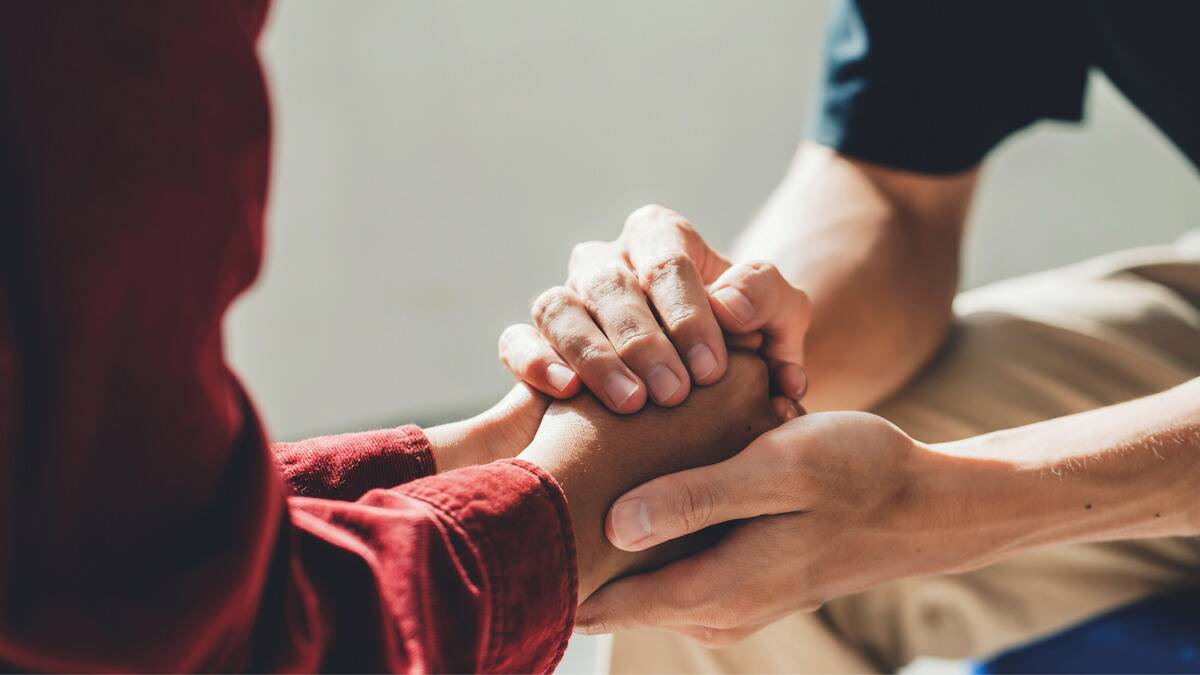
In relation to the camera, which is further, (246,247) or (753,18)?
(753,18)

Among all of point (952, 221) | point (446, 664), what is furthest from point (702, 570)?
point (952, 221)

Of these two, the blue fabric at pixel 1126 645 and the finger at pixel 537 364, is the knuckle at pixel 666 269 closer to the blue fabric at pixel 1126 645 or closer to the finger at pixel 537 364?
the finger at pixel 537 364

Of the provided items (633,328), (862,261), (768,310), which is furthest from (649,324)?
(862,261)

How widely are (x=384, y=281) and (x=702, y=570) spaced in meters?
1.10

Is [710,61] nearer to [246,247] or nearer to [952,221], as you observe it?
[952,221]

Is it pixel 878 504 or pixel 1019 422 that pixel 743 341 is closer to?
pixel 878 504

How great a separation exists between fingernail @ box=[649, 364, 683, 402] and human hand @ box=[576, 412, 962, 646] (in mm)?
81

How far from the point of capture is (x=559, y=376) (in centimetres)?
76

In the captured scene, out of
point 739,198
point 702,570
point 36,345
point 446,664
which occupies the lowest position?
point 739,198

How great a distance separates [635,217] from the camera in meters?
0.87

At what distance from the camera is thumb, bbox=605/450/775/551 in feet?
2.14

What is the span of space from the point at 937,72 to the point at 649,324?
0.54 metres

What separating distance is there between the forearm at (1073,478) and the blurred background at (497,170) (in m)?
0.95

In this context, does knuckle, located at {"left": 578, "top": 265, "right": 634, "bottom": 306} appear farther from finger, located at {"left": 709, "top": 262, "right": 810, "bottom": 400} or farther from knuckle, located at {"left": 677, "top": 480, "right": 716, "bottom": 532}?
knuckle, located at {"left": 677, "top": 480, "right": 716, "bottom": 532}
